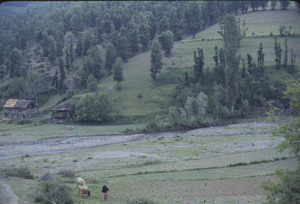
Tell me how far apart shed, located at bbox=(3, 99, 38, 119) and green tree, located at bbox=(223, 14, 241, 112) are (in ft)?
216

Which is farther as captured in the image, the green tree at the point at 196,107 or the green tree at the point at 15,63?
the green tree at the point at 15,63

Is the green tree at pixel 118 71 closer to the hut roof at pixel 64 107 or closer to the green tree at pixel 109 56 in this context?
the green tree at pixel 109 56

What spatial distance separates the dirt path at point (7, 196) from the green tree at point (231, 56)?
236 ft

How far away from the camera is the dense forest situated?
9038cm

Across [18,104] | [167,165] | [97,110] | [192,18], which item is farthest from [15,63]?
[167,165]

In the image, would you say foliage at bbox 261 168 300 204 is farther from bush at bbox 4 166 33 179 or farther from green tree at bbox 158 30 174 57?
green tree at bbox 158 30 174 57

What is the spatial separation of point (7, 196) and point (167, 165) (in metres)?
24.0

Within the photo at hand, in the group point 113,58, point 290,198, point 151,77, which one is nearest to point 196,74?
point 151,77

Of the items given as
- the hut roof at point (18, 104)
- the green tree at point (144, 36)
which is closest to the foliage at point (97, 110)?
the hut roof at point (18, 104)

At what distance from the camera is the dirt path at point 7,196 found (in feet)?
76.4

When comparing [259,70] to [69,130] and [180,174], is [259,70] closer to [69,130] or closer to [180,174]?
[69,130]

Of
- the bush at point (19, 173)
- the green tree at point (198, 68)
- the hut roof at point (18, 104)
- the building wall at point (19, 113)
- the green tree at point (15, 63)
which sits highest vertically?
the green tree at point (15, 63)

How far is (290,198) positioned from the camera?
21703mm

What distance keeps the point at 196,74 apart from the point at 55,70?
67.0 m
